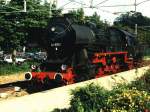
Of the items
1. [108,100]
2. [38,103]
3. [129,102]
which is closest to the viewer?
[129,102]

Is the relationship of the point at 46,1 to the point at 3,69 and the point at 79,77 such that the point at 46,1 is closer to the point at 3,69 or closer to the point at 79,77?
the point at 3,69

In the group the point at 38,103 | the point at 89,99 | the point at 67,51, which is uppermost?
the point at 67,51

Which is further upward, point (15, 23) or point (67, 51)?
point (15, 23)

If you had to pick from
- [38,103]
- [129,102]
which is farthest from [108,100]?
[38,103]

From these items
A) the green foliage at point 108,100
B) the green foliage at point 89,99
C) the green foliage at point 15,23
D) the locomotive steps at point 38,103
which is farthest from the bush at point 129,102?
the green foliage at point 15,23

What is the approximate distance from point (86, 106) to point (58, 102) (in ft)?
6.79

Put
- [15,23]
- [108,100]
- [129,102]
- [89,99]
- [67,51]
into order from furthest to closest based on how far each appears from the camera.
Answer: [15,23]
[67,51]
[89,99]
[108,100]
[129,102]

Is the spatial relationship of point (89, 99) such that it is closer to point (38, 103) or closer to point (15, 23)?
point (38, 103)

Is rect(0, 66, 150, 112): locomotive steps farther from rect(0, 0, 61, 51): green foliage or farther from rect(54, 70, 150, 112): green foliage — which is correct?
rect(0, 0, 61, 51): green foliage

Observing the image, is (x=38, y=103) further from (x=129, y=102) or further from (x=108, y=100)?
(x=129, y=102)

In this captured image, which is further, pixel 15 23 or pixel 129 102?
pixel 15 23

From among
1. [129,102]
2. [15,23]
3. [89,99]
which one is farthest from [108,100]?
[15,23]

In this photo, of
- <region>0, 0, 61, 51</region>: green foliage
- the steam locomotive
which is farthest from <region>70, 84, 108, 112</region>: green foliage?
<region>0, 0, 61, 51</region>: green foliage

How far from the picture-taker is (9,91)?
17.4 m
